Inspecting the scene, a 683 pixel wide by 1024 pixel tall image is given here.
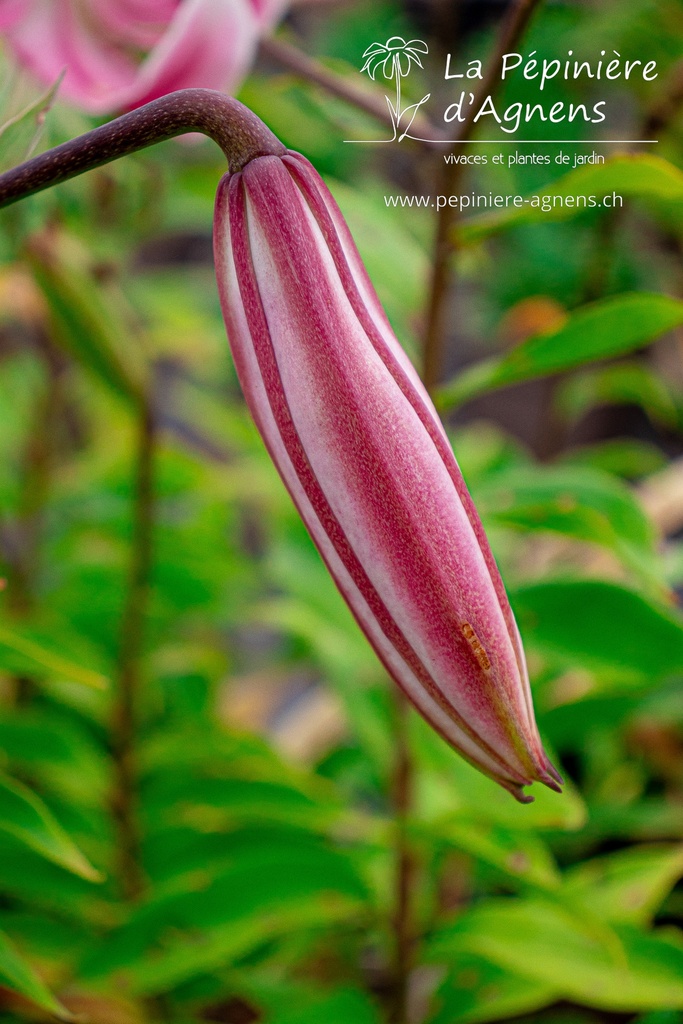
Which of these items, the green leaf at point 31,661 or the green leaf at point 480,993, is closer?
the green leaf at point 31,661

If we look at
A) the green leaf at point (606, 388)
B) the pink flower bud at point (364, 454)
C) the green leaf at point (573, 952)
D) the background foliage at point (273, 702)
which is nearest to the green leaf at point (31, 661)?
the background foliage at point (273, 702)

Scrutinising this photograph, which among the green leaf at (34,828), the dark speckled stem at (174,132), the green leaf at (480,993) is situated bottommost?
the green leaf at (480,993)

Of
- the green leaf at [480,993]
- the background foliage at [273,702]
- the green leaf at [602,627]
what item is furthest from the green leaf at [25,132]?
the green leaf at [480,993]

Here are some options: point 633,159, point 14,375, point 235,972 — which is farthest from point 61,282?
point 14,375

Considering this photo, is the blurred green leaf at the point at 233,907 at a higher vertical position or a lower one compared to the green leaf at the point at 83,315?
lower

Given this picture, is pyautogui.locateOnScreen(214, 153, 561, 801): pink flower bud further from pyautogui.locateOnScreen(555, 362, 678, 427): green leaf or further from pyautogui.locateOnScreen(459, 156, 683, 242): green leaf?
pyautogui.locateOnScreen(555, 362, 678, 427): green leaf

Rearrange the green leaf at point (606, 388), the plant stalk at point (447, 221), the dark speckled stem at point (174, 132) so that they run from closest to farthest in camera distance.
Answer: the dark speckled stem at point (174, 132)
the plant stalk at point (447, 221)
the green leaf at point (606, 388)

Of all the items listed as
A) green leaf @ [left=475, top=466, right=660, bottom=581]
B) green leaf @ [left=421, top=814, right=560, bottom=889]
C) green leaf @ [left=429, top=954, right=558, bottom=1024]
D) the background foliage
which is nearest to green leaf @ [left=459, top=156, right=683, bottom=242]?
the background foliage

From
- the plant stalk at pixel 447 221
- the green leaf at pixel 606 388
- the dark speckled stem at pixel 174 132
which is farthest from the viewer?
the green leaf at pixel 606 388

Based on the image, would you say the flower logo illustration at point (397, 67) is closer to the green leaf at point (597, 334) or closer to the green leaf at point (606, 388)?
the green leaf at point (597, 334)
